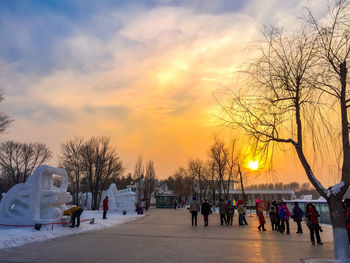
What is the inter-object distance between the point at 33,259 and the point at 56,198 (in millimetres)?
7629

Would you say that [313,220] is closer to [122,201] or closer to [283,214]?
Answer: [283,214]

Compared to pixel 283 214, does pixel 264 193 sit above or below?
below

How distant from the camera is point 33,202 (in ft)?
45.3

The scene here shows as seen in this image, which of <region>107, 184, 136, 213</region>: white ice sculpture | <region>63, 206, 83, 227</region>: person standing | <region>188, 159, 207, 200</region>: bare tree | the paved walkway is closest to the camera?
the paved walkway

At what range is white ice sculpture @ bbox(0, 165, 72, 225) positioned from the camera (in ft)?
44.5

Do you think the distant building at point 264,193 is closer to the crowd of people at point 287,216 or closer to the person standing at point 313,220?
the crowd of people at point 287,216

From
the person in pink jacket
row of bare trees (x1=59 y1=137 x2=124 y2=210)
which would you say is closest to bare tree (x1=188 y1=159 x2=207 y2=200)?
row of bare trees (x1=59 y1=137 x2=124 y2=210)

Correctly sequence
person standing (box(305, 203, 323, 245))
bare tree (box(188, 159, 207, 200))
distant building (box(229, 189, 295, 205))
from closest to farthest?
person standing (box(305, 203, 323, 245))
bare tree (box(188, 159, 207, 200))
distant building (box(229, 189, 295, 205))

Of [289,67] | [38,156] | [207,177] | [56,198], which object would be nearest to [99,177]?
[38,156]

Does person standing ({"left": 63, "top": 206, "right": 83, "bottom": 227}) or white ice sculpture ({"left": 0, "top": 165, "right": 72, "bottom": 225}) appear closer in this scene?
white ice sculpture ({"left": 0, "top": 165, "right": 72, "bottom": 225})

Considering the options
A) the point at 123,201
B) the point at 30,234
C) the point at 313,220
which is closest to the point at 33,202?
the point at 30,234

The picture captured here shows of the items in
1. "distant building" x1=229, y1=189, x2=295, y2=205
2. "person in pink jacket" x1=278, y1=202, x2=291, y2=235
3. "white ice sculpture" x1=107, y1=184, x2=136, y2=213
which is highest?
"person in pink jacket" x1=278, y1=202, x2=291, y2=235

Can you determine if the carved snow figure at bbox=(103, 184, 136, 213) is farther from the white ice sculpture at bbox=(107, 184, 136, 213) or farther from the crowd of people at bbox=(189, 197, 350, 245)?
the crowd of people at bbox=(189, 197, 350, 245)

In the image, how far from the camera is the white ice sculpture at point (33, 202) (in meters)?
13.6
